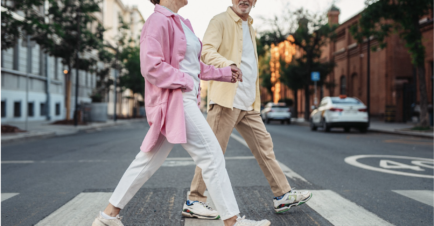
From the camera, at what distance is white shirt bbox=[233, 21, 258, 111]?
349cm

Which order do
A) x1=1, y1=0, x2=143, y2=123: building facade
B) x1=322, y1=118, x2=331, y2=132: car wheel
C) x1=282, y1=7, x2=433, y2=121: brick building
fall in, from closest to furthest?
x1=322, y1=118, x2=331, y2=132: car wheel < x1=1, y1=0, x2=143, y2=123: building facade < x1=282, y1=7, x2=433, y2=121: brick building

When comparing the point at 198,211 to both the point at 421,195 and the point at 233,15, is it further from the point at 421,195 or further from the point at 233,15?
the point at 421,195

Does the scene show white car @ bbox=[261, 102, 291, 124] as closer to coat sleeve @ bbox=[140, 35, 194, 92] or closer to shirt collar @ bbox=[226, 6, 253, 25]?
shirt collar @ bbox=[226, 6, 253, 25]

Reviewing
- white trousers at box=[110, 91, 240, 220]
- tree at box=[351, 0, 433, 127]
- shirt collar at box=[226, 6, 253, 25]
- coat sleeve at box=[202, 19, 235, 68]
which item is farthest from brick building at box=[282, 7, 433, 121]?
white trousers at box=[110, 91, 240, 220]

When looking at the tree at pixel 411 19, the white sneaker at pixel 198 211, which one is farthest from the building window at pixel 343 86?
the white sneaker at pixel 198 211

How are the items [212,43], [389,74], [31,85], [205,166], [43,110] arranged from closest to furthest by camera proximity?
[205,166] < [212,43] < [31,85] < [389,74] < [43,110]

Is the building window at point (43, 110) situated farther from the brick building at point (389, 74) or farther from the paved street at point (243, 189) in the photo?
the paved street at point (243, 189)

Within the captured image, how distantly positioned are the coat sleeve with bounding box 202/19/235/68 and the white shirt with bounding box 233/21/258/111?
29 cm

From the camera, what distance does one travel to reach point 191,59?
278 centimetres

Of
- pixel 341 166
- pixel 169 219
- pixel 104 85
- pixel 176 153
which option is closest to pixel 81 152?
A: pixel 176 153

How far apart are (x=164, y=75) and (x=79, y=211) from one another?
1.71m

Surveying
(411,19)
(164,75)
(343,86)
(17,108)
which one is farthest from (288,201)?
(343,86)

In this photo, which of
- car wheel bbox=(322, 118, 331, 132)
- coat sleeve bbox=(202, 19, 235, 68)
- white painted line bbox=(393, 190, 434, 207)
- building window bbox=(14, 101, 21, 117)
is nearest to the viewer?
coat sleeve bbox=(202, 19, 235, 68)

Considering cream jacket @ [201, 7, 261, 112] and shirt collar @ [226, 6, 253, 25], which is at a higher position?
shirt collar @ [226, 6, 253, 25]
